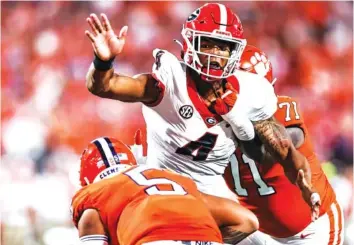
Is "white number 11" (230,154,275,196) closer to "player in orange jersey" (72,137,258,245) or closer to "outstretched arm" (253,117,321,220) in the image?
"outstretched arm" (253,117,321,220)

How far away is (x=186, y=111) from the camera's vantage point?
2.31 m

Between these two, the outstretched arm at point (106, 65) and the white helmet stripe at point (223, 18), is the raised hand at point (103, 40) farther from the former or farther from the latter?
the white helmet stripe at point (223, 18)

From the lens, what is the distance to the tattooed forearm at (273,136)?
2406mm

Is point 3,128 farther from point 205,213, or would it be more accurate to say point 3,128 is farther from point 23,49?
point 205,213

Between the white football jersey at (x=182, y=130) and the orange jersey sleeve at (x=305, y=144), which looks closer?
the white football jersey at (x=182, y=130)

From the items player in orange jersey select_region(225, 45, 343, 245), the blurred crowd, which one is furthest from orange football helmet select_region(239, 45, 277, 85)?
the blurred crowd

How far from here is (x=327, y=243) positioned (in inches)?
112

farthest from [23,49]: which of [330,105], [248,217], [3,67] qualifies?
[248,217]

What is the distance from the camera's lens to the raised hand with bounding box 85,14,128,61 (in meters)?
2.00

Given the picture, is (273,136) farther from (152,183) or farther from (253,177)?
(152,183)

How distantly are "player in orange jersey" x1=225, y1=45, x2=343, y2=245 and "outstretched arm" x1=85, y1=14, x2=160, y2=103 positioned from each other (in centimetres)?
73

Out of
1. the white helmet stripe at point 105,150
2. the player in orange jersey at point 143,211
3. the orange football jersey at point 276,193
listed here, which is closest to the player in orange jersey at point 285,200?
the orange football jersey at point 276,193

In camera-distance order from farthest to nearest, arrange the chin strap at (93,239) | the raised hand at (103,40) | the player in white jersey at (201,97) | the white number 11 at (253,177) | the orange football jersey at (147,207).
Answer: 1. the white number 11 at (253,177)
2. the player in white jersey at (201,97)
3. the raised hand at (103,40)
4. the chin strap at (93,239)
5. the orange football jersey at (147,207)

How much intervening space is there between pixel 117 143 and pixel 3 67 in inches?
88.5
